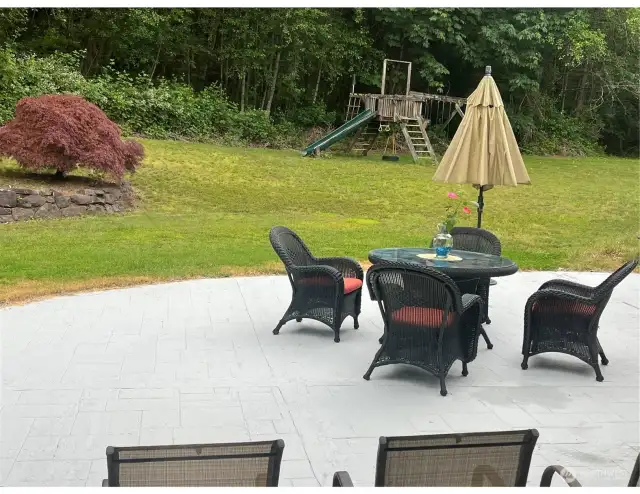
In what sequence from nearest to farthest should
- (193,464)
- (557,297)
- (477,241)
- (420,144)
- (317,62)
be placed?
(193,464) < (557,297) < (477,241) < (420,144) < (317,62)

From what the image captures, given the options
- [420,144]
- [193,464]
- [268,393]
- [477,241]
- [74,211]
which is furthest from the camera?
[420,144]

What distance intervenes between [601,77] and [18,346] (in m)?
28.4

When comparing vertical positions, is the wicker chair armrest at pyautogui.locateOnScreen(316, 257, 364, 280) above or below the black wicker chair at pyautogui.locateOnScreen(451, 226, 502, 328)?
below

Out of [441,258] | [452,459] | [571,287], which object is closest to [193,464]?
[452,459]

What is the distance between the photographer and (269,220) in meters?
13.0

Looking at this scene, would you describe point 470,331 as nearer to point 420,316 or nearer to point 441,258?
point 420,316

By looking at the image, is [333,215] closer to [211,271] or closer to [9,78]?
[211,271]

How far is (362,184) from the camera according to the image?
1664 cm

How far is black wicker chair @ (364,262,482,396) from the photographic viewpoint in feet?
15.3

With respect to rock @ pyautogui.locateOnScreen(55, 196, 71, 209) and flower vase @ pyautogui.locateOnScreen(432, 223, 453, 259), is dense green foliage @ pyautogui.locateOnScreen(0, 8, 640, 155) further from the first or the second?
flower vase @ pyautogui.locateOnScreen(432, 223, 453, 259)

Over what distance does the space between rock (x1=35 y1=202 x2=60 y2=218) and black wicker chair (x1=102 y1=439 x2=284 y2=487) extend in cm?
1073

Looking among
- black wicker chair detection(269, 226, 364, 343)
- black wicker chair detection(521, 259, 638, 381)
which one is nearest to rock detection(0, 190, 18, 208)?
black wicker chair detection(269, 226, 364, 343)

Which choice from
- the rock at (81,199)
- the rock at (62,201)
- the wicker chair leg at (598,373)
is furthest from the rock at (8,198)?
the wicker chair leg at (598,373)

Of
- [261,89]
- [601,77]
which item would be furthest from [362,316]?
[601,77]
